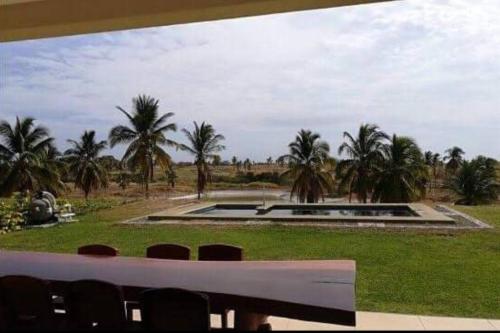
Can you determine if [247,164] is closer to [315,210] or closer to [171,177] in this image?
[171,177]

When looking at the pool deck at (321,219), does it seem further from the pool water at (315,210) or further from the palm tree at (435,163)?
the palm tree at (435,163)

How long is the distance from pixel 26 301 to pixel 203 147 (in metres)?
17.8

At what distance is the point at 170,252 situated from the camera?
363 centimetres

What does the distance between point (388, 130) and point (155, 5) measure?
608 inches

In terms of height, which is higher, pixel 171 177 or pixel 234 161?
pixel 234 161

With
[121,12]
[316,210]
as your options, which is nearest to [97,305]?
[121,12]

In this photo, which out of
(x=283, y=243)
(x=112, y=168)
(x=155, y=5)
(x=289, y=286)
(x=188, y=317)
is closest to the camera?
(x=188, y=317)

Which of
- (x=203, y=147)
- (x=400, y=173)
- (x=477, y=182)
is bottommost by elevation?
(x=477, y=182)

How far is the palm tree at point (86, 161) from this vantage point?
709 inches

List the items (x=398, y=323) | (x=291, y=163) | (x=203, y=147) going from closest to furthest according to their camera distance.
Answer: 1. (x=398, y=323)
2. (x=291, y=163)
3. (x=203, y=147)

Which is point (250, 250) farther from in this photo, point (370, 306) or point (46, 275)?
point (46, 275)

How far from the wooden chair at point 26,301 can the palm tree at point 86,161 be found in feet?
52.9

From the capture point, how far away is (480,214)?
11.6 m

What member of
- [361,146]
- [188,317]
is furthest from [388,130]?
[188,317]
